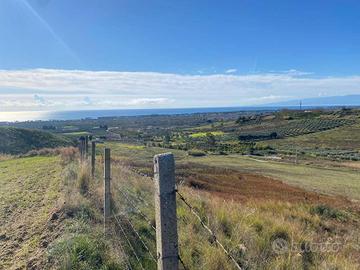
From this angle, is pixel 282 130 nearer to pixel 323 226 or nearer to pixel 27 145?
pixel 27 145

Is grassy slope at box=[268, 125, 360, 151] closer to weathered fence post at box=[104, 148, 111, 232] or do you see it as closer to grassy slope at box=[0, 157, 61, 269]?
grassy slope at box=[0, 157, 61, 269]

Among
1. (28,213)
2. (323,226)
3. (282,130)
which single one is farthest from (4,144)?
(282,130)

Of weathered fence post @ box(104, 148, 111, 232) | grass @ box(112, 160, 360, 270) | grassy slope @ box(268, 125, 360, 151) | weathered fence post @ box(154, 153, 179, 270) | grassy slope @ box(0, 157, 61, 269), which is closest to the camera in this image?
weathered fence post @ box(154, 153, 179, 270)

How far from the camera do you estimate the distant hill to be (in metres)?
53.2

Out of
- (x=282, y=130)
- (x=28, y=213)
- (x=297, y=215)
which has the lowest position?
(x=282, y=130)

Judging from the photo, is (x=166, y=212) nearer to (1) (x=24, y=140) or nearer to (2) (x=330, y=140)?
(1) (x=24, y=140)

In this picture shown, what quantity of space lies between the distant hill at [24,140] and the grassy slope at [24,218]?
1633 inches

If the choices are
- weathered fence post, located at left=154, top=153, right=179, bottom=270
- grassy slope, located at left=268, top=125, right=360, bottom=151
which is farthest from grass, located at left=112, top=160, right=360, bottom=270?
grassy slope, located at left=268, top=125, right=360, bottom=151

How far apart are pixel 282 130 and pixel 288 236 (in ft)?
324

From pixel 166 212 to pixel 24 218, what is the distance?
23.3ft

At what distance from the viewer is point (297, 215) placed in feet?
35.9

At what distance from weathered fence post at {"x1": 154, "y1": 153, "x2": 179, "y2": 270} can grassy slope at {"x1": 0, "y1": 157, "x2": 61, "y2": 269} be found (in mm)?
4017

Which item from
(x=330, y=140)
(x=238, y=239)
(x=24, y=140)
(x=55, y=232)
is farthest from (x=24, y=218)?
(x=330, y=140)

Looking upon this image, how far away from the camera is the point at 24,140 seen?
57.8 m
